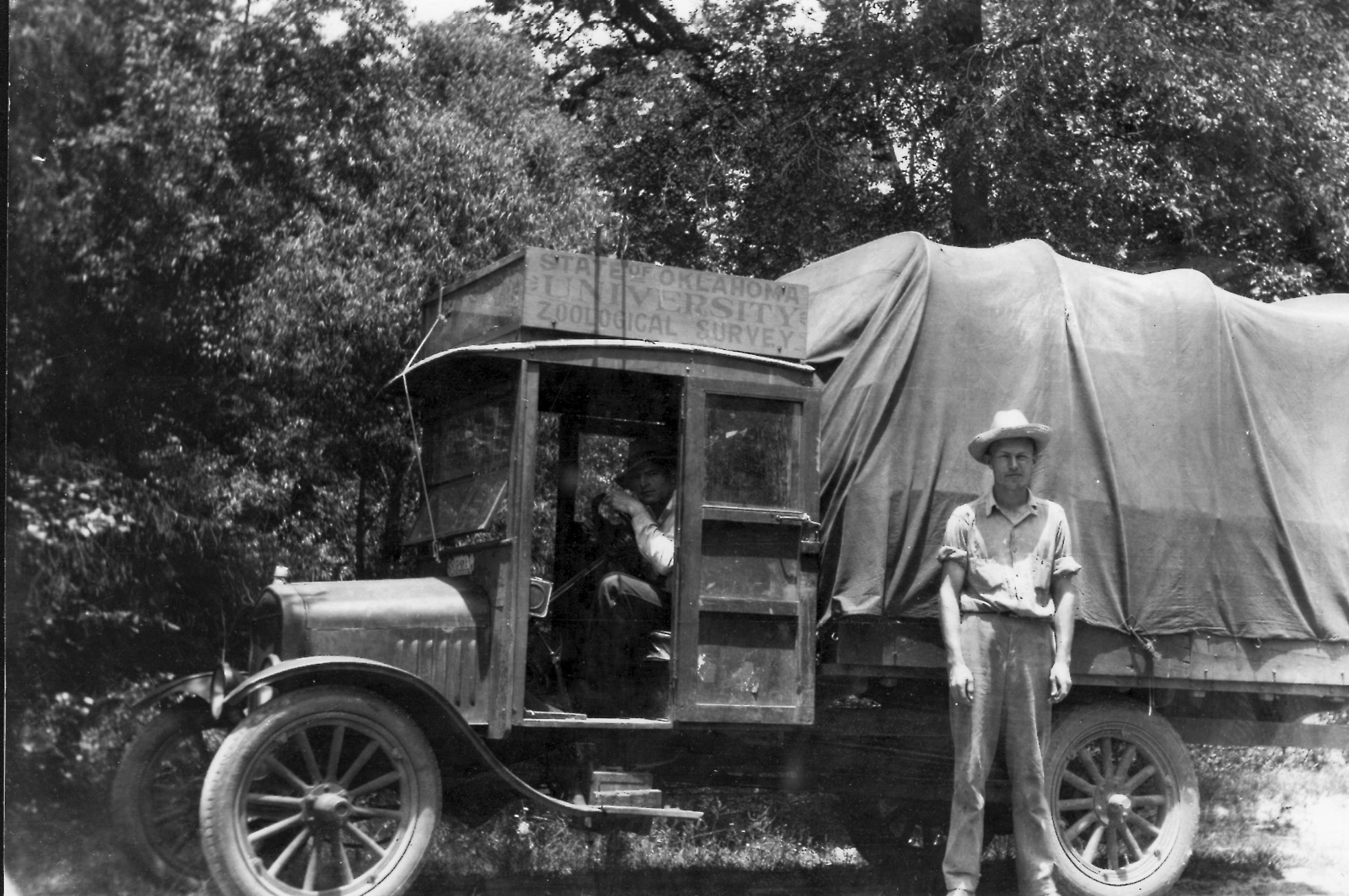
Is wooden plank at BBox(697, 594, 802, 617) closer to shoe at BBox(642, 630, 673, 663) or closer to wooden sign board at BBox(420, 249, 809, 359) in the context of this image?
shoe at BBox(642, 630, 673, 663)

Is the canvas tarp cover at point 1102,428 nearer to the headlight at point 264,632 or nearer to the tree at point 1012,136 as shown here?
the headlight at point 264,632

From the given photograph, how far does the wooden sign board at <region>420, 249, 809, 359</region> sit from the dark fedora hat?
0.68 m

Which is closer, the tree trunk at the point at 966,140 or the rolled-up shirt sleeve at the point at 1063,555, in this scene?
the rolled-up shirt sleeve at the point at 1063,555

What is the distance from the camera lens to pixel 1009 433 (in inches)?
251

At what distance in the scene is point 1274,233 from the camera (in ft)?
37.6

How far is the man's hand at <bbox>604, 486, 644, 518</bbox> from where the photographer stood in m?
6.76

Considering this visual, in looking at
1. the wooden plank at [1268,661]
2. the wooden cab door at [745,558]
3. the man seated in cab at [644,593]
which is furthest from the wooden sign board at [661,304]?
the wooden plank at [1268,661]

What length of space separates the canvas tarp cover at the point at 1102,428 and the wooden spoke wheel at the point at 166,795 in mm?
2867

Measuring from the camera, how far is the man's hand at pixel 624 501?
6.76 m

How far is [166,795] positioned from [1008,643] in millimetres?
3675

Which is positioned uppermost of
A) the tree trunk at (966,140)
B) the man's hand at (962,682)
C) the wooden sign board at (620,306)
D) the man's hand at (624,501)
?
the tree trunk at (966,140)

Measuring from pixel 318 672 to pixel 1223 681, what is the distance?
172 inches

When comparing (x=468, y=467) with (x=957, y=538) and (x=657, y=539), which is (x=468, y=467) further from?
(x=957, y=538)

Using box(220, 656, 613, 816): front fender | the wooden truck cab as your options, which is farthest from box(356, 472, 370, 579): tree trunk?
box(220, 656, 613, 816): front fender
